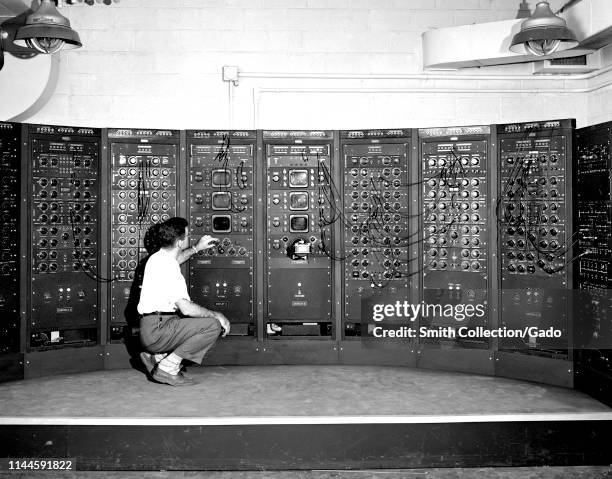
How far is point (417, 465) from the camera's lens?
400cm

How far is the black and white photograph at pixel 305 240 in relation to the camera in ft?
13.1

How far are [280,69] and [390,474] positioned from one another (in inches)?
155

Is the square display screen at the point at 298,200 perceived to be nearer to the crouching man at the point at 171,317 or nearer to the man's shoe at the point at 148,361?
the crouching man at the point at 171,317

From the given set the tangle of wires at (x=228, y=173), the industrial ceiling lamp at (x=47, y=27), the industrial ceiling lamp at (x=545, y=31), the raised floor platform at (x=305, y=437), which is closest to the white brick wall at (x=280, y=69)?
the tangle of wires at (x=228, y=173)

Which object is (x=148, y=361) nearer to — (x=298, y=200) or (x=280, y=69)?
(x=298, y=200)

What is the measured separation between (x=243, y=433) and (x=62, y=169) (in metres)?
2.79

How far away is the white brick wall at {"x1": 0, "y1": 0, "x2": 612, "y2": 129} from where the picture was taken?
628cm

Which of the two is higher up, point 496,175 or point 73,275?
point 496,175

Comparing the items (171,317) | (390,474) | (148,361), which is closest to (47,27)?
(171,317)

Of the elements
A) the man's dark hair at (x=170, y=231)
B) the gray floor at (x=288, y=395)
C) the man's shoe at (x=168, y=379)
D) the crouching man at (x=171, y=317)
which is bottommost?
the gray floor at (x=288, y=395)

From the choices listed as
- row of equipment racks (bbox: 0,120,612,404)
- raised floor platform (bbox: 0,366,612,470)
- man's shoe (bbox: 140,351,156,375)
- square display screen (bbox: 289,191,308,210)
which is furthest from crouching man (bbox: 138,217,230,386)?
square display screen (bbox: 289,191,308,210)

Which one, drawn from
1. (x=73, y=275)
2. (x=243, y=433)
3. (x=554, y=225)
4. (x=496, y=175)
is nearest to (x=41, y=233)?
(x=73, y=275)

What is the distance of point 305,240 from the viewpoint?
225 inches

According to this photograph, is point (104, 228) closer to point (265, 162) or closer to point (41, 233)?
point (41, 233)
